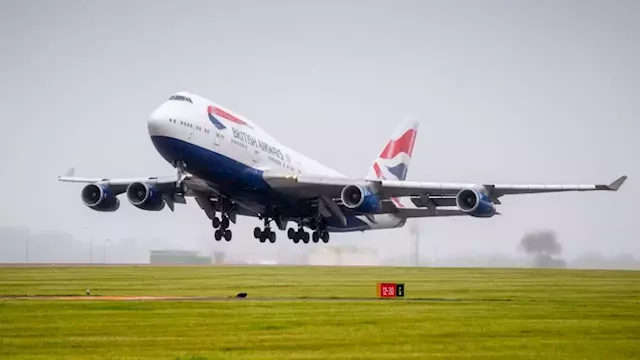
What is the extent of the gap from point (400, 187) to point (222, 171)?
39.4ft

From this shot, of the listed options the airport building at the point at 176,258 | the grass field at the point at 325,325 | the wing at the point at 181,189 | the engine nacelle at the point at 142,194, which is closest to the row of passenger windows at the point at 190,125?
the wing at the point at 181,189

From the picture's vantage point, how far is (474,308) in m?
45.9

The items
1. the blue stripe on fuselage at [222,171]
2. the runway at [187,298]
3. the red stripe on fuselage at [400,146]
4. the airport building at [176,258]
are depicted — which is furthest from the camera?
the airport building at [176,258]

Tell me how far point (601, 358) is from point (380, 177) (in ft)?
166

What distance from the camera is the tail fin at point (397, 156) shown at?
3182 inches

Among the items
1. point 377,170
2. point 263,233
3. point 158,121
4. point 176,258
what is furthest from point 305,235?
point 176,258

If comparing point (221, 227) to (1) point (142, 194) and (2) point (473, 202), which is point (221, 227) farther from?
(2) point (473, 202)

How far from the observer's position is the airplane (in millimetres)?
58138

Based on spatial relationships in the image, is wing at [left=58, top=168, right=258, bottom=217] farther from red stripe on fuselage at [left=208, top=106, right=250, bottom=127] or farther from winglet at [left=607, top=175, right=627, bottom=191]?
winglet at [left=607, top=175, right=627, bottom=191]

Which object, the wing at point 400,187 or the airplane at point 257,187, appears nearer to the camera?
the airplane at point 257,187

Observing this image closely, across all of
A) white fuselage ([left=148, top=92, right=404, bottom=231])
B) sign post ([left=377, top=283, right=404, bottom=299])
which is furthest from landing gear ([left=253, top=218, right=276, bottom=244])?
sign post ([left=377, top=283, right=404, bottom=299])

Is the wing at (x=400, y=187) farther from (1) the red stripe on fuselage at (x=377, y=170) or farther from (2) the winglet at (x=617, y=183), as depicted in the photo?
(1) the red stripe on fuselage at (x=377, y=170)

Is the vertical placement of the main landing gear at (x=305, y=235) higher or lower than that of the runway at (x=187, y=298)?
higher

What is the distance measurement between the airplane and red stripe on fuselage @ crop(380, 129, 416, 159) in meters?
7.06
